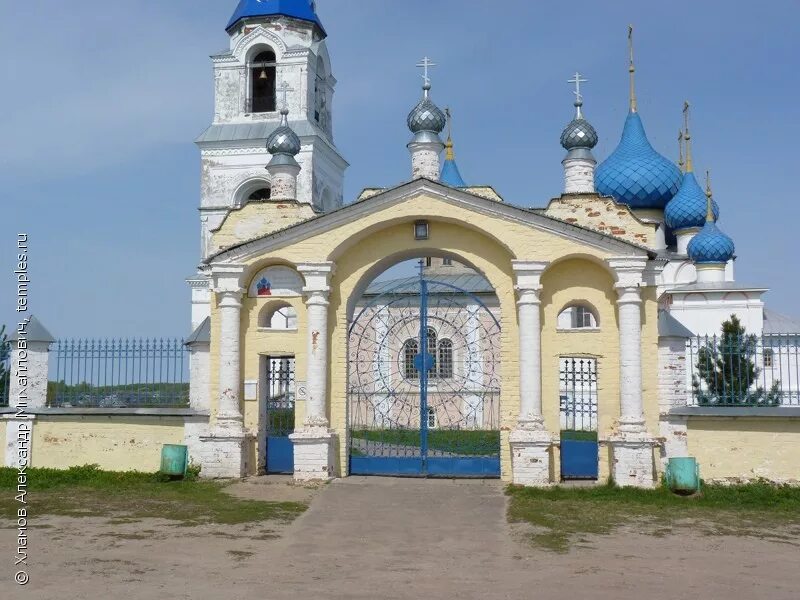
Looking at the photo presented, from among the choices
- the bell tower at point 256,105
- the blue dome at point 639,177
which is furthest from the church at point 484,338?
the blue dome at point 639,177

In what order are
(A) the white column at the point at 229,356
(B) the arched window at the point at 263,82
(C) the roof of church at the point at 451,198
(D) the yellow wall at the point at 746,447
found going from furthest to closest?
(B) the arched window at the point at 263,82 < (A) the white column at the point at 229,356 < (C) the roof of church at the point at 451,198 < (D) the yellow wall at the point at 746,447

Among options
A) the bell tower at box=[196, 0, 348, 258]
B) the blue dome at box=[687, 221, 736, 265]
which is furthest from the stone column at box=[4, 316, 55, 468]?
the blue dome at box=[687, 221, 736, 265]

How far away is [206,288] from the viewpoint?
84.0 feet

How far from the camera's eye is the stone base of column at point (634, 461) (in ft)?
40.3

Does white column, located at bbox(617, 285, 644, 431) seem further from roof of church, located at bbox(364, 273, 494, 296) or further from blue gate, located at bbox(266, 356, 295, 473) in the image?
roof of church, located at bbox(364, 273, 494, 296)

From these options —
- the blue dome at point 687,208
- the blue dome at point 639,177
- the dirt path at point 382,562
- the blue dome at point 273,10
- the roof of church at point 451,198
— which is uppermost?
the blue dome at point 273,10

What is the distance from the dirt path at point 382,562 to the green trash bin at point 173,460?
3.04m

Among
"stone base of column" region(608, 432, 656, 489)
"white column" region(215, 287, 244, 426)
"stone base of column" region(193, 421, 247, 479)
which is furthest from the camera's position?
"white column" region(215, 287, 244, 426)

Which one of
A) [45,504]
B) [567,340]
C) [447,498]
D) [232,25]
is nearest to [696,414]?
[567,340]

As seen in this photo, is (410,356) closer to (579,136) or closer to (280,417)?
(280,417)

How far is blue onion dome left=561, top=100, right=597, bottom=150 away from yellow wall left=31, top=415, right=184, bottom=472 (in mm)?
7417

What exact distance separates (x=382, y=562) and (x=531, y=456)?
494cm

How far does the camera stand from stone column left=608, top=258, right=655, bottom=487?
12.3m

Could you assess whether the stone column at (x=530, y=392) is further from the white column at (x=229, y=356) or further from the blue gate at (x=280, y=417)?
the white column at (x=229, y=356)
